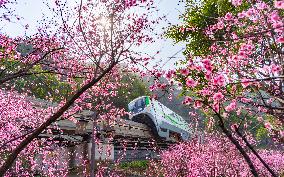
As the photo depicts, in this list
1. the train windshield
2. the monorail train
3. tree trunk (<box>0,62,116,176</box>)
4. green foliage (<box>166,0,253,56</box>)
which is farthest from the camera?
the train windshield

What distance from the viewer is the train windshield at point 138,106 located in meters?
23.6

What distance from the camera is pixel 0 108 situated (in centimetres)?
1026

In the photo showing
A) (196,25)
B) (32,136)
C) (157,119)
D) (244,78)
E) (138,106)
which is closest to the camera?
(32,136)

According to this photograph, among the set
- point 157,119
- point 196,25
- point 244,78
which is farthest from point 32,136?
point 157,119

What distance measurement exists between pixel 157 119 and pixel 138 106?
2.35 m

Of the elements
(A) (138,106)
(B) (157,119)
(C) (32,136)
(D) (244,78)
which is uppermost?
(A) (138,106)

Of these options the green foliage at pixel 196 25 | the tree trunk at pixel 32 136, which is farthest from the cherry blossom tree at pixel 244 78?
the green foliage at pixel 196 25

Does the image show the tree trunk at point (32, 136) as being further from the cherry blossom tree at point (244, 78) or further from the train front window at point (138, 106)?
the train front window at point (138, 106)

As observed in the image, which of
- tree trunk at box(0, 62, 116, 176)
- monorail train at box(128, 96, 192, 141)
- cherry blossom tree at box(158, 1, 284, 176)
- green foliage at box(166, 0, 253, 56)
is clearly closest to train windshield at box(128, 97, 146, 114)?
monorail train at box(128, 96, 192, 141)

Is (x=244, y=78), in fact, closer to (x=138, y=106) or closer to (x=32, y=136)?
(x=32, y=136)

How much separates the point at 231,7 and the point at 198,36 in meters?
2.09

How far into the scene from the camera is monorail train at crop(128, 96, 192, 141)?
23.0 metres

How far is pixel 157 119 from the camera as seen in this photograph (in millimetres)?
22641

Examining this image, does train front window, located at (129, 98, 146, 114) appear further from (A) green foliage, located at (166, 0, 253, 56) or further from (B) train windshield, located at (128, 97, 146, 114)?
(A) green foliage, located at (166, 0, 253, 56)
